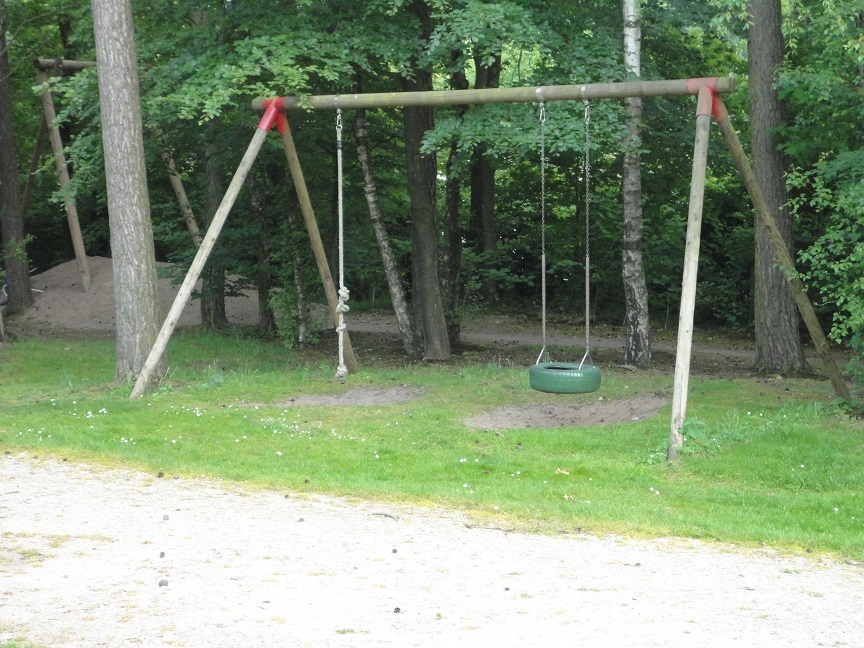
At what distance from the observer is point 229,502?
7.56 meters

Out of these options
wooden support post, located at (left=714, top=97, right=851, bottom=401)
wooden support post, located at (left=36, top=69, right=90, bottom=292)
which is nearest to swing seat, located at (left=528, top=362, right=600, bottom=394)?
wooden support post, located at (left=714, top=97, right=851, bottom=401)

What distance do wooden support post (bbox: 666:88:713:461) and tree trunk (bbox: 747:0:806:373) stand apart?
4.74 m

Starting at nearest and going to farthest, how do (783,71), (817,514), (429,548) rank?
(429,548) → (817,514) → (783,71)

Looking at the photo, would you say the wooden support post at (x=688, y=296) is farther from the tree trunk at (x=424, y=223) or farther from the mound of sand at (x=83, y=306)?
the mound of sand at (x=83, y=306)

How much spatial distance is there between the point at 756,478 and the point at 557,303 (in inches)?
663

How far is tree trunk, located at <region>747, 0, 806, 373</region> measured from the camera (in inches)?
550

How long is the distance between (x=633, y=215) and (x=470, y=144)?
302 centimetres

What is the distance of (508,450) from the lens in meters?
9.54

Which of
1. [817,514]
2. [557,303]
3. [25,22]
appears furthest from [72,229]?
[817,514]

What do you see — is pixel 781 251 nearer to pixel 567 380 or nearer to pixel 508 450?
pixel 567 380

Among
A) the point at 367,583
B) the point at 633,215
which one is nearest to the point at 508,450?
the point at 367,583

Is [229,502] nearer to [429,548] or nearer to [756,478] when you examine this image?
[429,548]

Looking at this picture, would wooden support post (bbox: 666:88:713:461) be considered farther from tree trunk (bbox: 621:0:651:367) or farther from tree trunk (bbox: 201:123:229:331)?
tree trunk (bbox: 201:123:229:331)

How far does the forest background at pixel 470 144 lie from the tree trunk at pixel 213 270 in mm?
60
